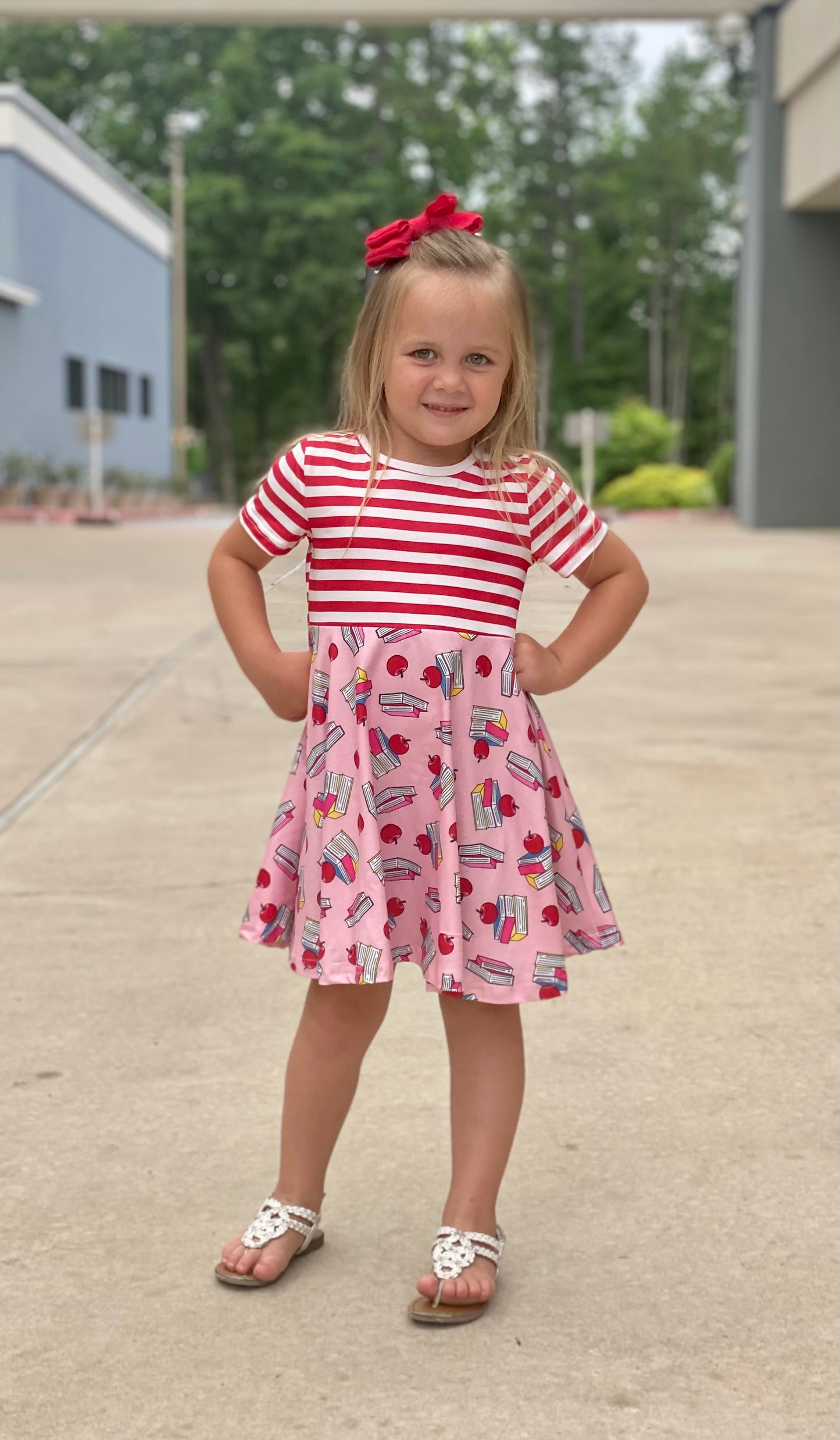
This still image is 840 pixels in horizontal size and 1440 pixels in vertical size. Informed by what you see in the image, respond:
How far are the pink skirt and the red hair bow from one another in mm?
514

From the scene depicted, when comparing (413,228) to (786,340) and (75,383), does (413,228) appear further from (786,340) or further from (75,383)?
(75,383)

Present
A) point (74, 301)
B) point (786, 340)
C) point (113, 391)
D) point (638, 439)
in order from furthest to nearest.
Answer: point (638, 439)
point (113, 391)
point (74, 301)
point (786, 340)

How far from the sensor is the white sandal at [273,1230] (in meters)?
2.51

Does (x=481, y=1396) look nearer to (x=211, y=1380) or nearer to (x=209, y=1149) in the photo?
(x=211, y=1380)

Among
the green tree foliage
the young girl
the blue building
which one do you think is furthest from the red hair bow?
the green tree foliage

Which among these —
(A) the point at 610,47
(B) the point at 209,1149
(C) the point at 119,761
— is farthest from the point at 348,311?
(B) the point at 209,1149

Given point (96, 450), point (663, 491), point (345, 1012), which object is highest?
point (96, 450)

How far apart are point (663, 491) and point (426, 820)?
1133 inches

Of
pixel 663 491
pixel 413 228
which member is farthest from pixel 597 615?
pixel 663 491

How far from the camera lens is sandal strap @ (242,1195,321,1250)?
2.54 metres

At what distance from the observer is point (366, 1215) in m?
2.76

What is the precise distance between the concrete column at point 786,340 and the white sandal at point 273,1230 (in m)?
19.3

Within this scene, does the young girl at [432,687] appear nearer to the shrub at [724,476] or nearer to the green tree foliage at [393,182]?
the shrub at [724,476]

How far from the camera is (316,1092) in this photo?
257 cm
